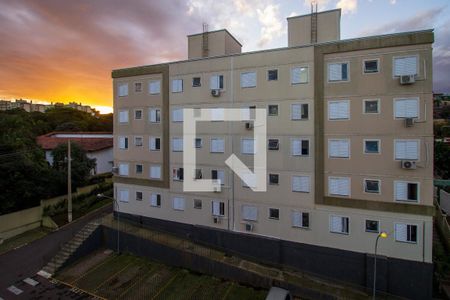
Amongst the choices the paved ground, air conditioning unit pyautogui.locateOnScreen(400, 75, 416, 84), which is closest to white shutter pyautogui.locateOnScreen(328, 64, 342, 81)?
air conditioning unit pyautogui.locateOnScreen(400, 75, 416, 84)

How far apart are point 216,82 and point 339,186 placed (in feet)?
37.8

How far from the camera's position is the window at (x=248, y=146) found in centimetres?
2009

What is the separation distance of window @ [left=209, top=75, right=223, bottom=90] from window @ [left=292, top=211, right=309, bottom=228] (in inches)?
423

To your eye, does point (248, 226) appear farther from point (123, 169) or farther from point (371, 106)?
point (123, 169)

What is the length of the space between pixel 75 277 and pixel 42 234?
9.65 m

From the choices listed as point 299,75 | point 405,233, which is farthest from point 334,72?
point 405,233

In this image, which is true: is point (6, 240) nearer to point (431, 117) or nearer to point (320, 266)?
point (320, 266)

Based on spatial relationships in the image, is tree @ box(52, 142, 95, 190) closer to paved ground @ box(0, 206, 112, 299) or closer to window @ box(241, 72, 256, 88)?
paved ground @ box(0, 206, 112, 299)

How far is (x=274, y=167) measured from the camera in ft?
64.1

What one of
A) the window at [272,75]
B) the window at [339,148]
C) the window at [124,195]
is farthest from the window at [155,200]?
the window at [339,148]

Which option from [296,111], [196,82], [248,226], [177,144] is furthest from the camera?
[177,144]

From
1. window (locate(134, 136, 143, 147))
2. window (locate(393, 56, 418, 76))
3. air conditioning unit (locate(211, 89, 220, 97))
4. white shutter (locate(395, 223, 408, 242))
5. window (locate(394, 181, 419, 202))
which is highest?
window (locate(393, 56, 418, 76))

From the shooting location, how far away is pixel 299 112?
61.4 ft

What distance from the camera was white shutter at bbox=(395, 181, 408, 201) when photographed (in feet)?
53.4
